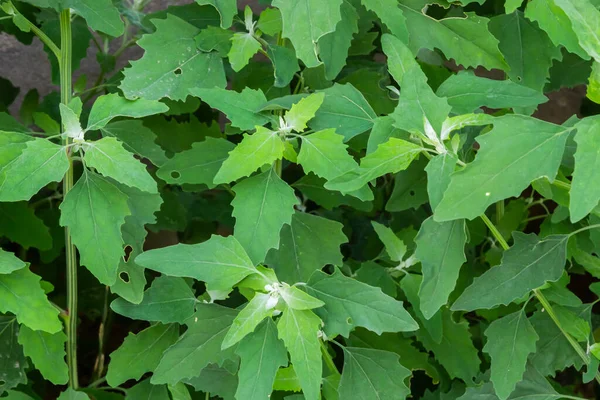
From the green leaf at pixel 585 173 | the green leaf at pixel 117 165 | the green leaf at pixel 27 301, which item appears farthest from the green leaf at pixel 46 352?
the green leaf at pixel 585 173

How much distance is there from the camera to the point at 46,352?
1062mm

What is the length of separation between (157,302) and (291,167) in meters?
0.65

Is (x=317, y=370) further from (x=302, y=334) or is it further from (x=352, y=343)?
(x=352, y=343)

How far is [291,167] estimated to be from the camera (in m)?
1.63

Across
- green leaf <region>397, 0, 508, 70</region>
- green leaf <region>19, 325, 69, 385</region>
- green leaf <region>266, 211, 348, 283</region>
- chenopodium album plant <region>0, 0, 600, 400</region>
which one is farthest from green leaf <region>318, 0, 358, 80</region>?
green leaf <region>19, 325, 69, 385</region>

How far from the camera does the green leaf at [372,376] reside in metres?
1.00

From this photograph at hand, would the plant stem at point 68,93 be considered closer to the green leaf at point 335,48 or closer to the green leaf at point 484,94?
the green leaf at point 335,48

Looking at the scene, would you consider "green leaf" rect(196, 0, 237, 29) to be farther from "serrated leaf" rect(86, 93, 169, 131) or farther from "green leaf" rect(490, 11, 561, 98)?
A: "green leaf" rect(490, 11, 561, 98)

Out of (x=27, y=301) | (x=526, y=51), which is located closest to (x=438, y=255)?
(x=526, y=51)

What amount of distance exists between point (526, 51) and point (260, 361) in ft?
2.27

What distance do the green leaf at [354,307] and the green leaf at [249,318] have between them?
73mm

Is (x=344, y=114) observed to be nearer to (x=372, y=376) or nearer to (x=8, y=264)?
(x=372, y=376)

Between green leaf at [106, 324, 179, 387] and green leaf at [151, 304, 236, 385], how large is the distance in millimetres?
115

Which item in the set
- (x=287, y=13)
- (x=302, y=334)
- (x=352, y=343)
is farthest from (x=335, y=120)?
(x=352, y=343)
